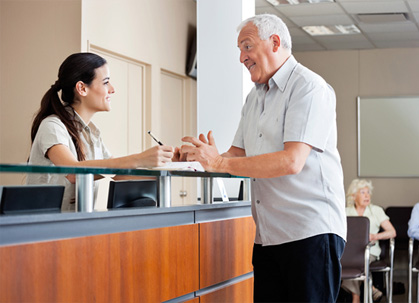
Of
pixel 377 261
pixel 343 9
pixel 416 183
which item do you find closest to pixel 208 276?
pixel 377 261

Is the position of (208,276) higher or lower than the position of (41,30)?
lower

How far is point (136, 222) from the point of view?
6.74 ft

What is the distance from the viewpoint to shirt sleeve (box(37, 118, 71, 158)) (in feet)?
8.05

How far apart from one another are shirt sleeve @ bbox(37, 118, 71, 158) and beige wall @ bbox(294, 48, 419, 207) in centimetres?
680

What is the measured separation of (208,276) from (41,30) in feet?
10.4

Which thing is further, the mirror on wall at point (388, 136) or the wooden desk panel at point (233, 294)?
the mirror on wall at point (388, 136)

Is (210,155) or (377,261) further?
(377,261)

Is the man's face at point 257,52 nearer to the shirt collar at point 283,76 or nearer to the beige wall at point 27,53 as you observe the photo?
the shirt collar at point 283,76

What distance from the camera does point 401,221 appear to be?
7977 mm

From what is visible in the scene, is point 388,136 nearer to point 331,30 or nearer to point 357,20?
point 331,30

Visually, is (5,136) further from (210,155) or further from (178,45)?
(210,155)

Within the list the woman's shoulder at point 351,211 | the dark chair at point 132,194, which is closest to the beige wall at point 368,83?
the woman's shoulder at point 351,211

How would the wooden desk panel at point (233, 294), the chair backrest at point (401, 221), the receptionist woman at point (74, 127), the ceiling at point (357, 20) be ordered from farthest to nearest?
the chair backrest at point (401, 221) → the ceiling at point (357, 20) → the wooden desk panel at point (233, 294) → the receptionist woman at point (74, 127)

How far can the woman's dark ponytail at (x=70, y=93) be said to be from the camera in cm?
262
